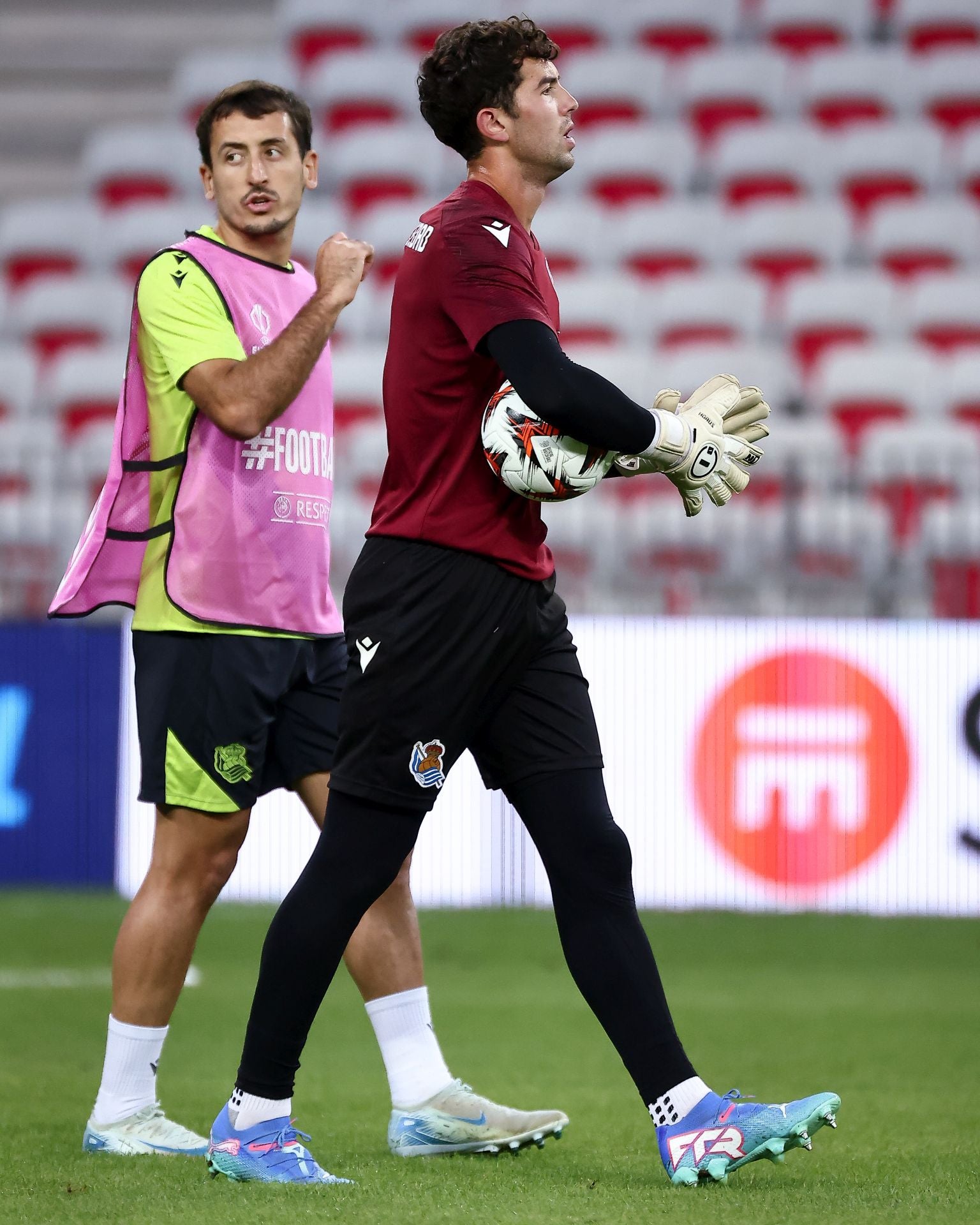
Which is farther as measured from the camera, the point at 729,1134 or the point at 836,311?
the point at 836,311

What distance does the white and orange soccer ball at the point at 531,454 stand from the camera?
3.00 m

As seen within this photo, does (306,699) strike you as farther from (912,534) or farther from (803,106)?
(803,106)

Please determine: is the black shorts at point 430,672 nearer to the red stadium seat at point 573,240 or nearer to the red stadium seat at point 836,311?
the red stadium seat at point 836,311

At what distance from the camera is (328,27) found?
533 inches

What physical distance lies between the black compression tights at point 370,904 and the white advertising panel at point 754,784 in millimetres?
4269

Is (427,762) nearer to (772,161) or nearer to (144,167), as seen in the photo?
(772,161)

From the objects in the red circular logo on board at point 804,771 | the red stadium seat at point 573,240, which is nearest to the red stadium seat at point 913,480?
the red circular logo on board at point 804,771

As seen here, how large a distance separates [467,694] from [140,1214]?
1004 millimetres

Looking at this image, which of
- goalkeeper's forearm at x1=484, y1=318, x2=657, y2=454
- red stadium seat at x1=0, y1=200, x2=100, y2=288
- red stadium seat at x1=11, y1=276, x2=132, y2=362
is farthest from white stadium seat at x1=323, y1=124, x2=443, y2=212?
goalkeeper's forearm at x1=484, y1=318, x2=657, y2=454

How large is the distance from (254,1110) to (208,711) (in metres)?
0.80

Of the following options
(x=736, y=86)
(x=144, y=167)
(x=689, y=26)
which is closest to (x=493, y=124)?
(x=736, y=86)

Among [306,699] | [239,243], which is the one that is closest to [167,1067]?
[306,699]

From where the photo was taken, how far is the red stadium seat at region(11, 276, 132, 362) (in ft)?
38.7

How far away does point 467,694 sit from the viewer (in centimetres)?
313
